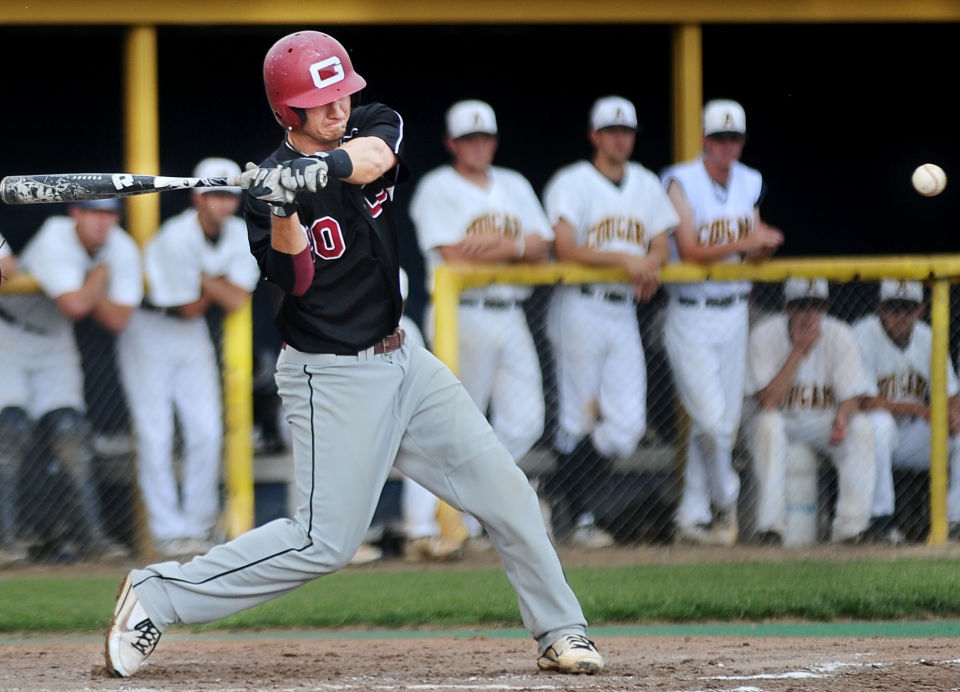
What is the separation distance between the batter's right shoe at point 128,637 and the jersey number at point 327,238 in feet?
3.04

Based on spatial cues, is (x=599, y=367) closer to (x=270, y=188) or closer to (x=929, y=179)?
(x=929, y=179)

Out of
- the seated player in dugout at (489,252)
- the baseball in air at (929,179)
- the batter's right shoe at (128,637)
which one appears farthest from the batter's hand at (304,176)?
the baseball in air at (929,179)

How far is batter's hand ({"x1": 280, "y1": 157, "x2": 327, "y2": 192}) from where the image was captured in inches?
122

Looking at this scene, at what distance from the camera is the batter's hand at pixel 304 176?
10.2 feet

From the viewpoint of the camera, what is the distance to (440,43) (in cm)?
831

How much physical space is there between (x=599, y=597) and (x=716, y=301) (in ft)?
5.49

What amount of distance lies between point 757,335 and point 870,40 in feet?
11.2

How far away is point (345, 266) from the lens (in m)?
3.44

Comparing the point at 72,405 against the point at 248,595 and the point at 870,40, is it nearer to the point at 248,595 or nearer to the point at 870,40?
the point at 248,595

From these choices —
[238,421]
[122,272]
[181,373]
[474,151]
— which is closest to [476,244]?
[474,151]

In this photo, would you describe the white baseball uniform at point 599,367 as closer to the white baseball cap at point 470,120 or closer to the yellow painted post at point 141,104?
the white baseball cap at point 470,120

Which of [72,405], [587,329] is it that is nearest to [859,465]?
[587,329]

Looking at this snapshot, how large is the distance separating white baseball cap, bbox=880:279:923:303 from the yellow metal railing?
0.03 m

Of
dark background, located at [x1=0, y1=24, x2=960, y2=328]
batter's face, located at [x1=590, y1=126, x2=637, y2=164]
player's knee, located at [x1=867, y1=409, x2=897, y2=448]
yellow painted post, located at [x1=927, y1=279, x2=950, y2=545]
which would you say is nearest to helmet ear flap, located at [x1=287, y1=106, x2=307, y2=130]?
batter's face, located at [x1=590, y1=126, x2=637, y2=164]
